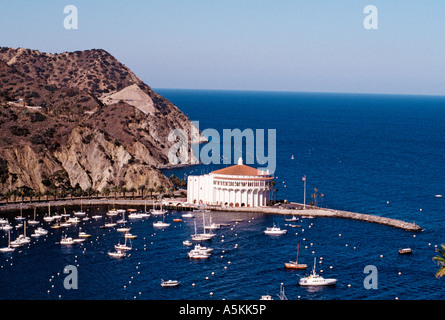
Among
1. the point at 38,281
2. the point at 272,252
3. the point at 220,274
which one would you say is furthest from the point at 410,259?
the point at 38,281

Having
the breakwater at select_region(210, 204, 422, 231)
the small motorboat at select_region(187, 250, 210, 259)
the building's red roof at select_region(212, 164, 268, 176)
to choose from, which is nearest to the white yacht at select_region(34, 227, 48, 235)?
the small motorboat at select_region(187, 250, 210, 259)

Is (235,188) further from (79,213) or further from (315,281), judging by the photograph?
(315,281)

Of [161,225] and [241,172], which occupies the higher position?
[241,172]

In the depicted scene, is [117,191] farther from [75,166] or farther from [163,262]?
[163,262]

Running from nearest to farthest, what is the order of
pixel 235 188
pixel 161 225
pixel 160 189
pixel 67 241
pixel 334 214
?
pixel 67 241, pixel 161 225, pixel 334 214, pixel 235 188, pixel 160 189

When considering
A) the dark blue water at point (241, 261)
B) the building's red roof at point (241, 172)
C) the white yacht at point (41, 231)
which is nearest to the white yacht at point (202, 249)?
the dark blue water at point (241, 261)

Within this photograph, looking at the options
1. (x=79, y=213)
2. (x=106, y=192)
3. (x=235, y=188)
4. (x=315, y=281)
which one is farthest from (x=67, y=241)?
(x=315, y=281)

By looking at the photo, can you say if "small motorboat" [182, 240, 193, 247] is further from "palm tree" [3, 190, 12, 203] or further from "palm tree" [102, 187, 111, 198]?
"palm tree" [3, 190, 12, 203]

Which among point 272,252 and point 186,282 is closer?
point 186,282
